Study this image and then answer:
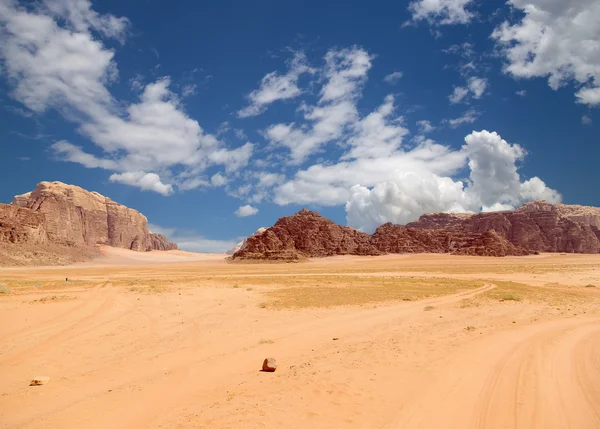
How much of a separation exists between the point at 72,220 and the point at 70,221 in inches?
87.7

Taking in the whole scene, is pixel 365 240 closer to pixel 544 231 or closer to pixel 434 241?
pixel 434 241

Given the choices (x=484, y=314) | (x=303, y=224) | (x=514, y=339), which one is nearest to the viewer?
(x=514, y=339)

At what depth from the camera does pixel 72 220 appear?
447 feet

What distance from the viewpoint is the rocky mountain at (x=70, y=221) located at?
86.0 m

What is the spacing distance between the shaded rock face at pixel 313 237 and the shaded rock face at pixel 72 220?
5178 centimetres

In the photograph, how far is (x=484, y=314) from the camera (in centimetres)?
1500

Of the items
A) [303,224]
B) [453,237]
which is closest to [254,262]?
[303,224]

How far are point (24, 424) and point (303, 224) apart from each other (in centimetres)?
12753

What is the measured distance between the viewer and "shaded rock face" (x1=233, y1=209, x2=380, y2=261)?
117500 mm

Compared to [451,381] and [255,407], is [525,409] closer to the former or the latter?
[451,381]

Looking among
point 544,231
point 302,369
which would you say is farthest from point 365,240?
point 302,369

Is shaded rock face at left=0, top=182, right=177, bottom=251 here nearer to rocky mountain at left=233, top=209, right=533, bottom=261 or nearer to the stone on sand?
rocky mountain at left=233, top=209, right=533, bottom=261

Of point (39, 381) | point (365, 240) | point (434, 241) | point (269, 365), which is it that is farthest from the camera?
point (365, 240)

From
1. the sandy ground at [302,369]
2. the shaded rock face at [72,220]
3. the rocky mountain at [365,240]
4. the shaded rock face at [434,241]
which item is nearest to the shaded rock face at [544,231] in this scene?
the shaded rock face at [434,241]
